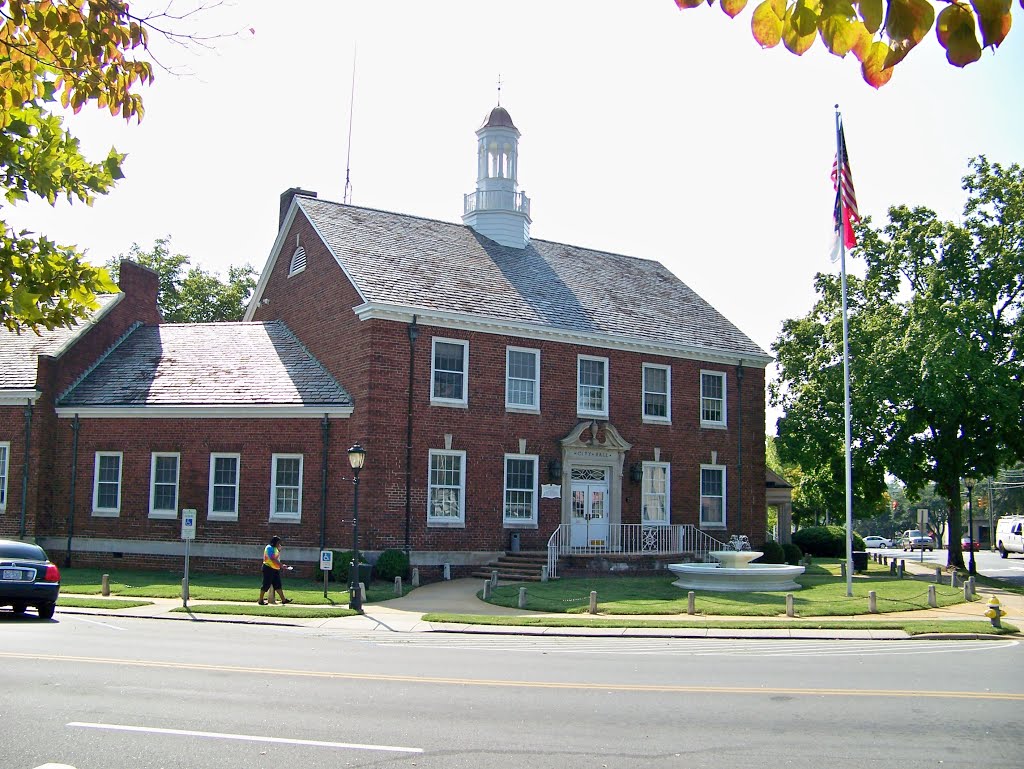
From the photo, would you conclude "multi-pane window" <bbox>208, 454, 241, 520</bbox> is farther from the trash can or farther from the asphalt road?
the trash can

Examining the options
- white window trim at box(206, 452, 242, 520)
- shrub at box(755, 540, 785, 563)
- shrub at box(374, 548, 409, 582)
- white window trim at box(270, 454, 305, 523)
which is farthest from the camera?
shrub at box(755, 540, 785, 563)

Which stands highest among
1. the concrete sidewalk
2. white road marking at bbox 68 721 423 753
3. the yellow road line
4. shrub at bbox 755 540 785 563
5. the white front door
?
the white front door

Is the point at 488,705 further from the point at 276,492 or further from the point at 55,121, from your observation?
the point at 276,492

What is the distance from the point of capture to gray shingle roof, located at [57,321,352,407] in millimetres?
28953

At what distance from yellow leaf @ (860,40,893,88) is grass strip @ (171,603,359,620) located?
→ 18.7 meters

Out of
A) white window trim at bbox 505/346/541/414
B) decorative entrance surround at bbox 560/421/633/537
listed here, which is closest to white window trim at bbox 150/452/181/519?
white window trim at bbox 505/346/541/414

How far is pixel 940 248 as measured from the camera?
3628 cm

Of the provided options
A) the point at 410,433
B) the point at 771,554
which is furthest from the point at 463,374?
the point at 771,554

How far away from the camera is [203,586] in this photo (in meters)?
24.7

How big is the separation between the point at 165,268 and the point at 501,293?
31952 millimetres

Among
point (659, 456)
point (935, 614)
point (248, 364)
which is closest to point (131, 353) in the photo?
point (248, 364)

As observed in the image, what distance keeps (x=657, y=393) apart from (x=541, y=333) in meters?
5.28

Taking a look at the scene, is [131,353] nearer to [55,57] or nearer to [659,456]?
[659,456]

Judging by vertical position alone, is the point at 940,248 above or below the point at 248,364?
above
